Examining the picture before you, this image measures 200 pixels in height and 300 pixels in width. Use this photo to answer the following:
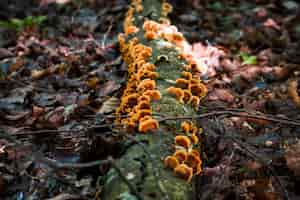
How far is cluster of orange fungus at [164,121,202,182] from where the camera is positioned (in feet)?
7.96

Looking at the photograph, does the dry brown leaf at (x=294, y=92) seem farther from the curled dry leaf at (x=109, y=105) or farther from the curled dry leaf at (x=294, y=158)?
the curled dry leaf at (x=109, y=105)

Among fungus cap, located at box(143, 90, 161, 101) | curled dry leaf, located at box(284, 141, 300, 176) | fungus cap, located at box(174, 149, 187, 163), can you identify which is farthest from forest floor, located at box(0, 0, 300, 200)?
fungus cap, located at box(143, 90, 161, 101)

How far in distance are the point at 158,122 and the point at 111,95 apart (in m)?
1.37

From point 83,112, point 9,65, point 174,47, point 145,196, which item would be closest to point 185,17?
point 174,47

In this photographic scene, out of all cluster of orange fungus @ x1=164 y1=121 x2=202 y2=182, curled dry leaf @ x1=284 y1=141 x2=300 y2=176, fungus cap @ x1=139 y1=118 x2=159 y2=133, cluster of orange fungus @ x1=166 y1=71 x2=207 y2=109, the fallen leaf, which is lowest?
curled dry leaf @ x1=284 y1=141 x2=300 y2=176

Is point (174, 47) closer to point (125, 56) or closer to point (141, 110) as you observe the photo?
point (125, 56)

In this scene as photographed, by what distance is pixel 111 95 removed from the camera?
13.4ft

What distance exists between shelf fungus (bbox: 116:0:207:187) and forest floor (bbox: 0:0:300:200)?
7.6 inches

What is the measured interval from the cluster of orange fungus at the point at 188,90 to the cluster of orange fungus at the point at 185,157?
418 millimetres

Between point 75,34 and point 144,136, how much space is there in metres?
4.05

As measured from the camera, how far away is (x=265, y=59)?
17.2 feet

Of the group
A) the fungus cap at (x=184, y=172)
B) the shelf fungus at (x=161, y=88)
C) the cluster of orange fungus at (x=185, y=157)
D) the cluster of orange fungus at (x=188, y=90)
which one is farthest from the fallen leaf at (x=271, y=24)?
the fungus cap at (x=184, y=172)

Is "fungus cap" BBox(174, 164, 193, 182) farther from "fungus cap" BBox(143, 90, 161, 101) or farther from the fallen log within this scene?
"fungus cap" BBox(143, 90, 161, 101)

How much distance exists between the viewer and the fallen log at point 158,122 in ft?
7.67
